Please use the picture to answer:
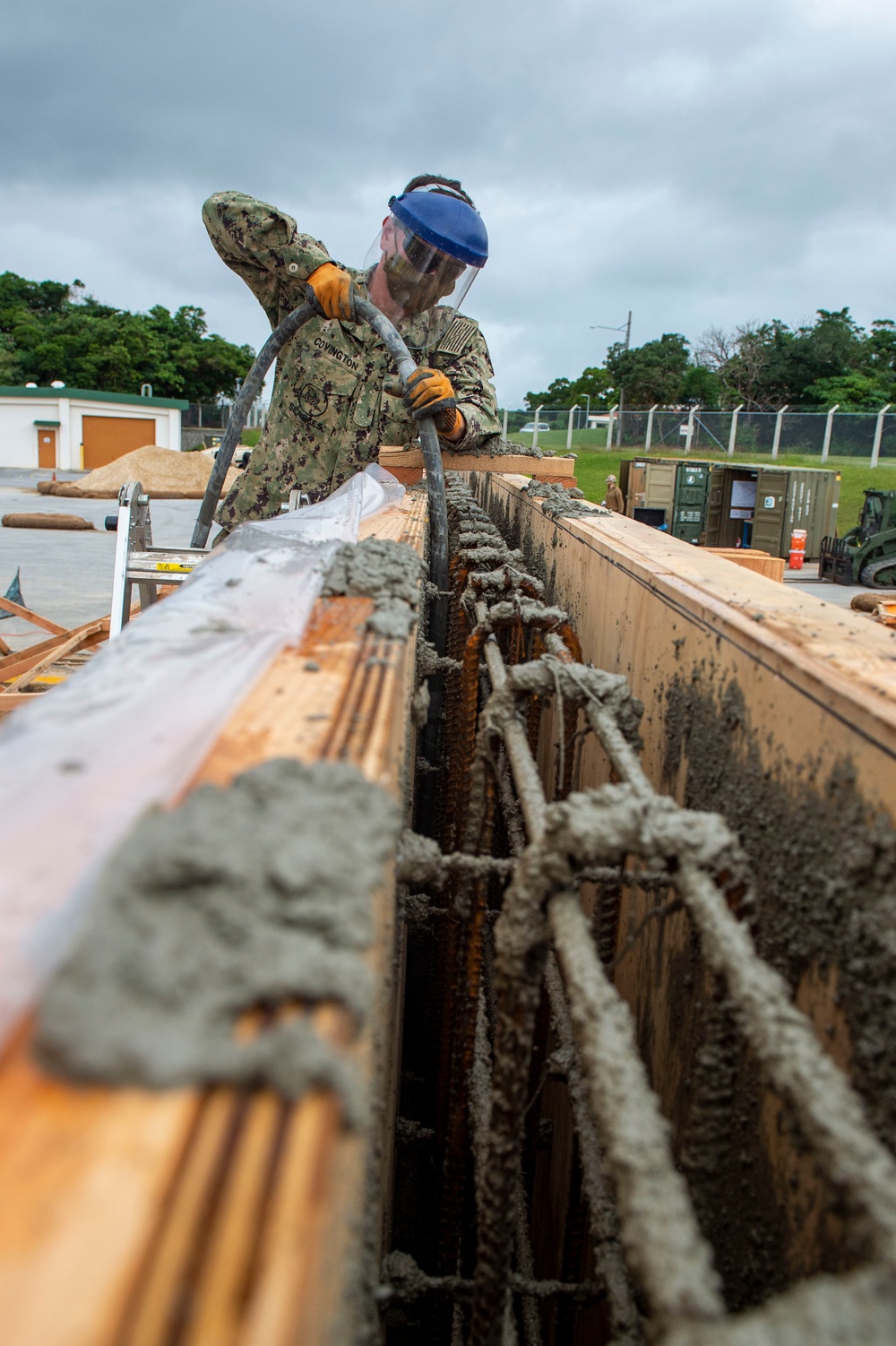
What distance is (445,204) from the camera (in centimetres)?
496

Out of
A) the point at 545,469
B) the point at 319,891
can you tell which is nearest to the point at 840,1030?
the point at 319,891

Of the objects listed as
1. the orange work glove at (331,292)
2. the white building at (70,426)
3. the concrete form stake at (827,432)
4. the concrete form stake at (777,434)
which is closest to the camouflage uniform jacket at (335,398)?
the orange work glove at (331,292)

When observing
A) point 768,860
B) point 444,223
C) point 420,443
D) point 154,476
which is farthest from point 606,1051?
point 154,476

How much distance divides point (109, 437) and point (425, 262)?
32111mm

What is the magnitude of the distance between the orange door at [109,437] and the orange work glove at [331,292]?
31553 millimetres

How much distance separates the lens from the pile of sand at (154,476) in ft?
77.1

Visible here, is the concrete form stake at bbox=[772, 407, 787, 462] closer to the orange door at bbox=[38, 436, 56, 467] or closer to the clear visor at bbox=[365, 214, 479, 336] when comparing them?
the clear visor at bbox=[365, 214, 479, 336]

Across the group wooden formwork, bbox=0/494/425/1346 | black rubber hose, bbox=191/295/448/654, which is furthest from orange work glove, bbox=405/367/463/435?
wooden formwork, bbox=0/494/425/1346

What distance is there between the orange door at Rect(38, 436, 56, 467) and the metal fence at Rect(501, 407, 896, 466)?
16.7m

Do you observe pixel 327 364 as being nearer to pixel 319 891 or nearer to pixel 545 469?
pixel 545 469

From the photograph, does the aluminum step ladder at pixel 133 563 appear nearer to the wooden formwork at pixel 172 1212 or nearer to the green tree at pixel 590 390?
the wooden formwork at pixel 172 1212

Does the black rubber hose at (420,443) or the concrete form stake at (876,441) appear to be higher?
the concrete form stake at (876,441)

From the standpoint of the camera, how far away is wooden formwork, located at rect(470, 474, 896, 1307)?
1099 millimetres

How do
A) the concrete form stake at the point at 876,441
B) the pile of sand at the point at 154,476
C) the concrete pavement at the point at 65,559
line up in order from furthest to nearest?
the concrete form stake at the point at 876,441
the pile of sand at the point at 154,476
the concrete pavement at the point at 65,559
